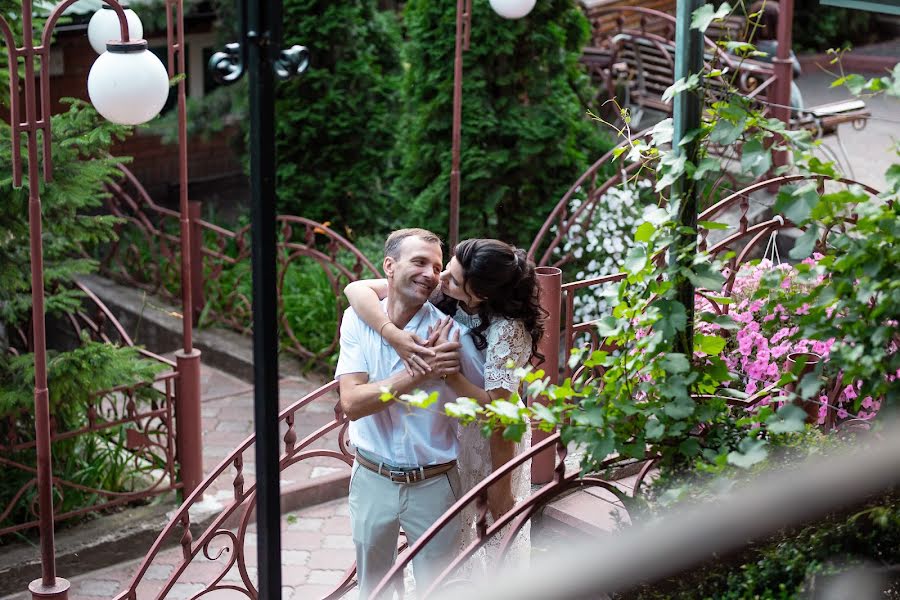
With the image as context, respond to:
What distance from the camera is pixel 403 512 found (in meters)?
3.95

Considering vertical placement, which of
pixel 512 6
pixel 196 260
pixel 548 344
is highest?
pixel 512 6

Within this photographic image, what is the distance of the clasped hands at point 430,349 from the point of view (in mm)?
3758

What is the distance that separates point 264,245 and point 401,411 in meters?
1.12

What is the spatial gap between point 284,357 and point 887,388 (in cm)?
600

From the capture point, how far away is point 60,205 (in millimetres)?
6086

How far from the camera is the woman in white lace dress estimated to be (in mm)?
3729

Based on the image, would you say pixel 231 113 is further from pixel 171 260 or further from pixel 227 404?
pixel 227 404

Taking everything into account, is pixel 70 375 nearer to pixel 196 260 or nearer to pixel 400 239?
pixel 400 239

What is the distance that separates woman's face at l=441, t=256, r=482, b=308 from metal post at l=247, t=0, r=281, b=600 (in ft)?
2.94

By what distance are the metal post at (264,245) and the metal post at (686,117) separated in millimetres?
1076

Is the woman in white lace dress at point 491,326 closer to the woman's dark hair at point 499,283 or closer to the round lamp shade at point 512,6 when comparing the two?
the woman's dark hair at point 499,283

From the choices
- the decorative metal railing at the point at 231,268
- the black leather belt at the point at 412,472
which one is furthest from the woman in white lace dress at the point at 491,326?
the decorative metal railing at the point at 231,268

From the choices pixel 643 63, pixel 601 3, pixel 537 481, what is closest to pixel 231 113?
pixel 643 63

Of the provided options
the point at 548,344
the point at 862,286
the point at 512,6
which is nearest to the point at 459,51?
the point at 512,6
